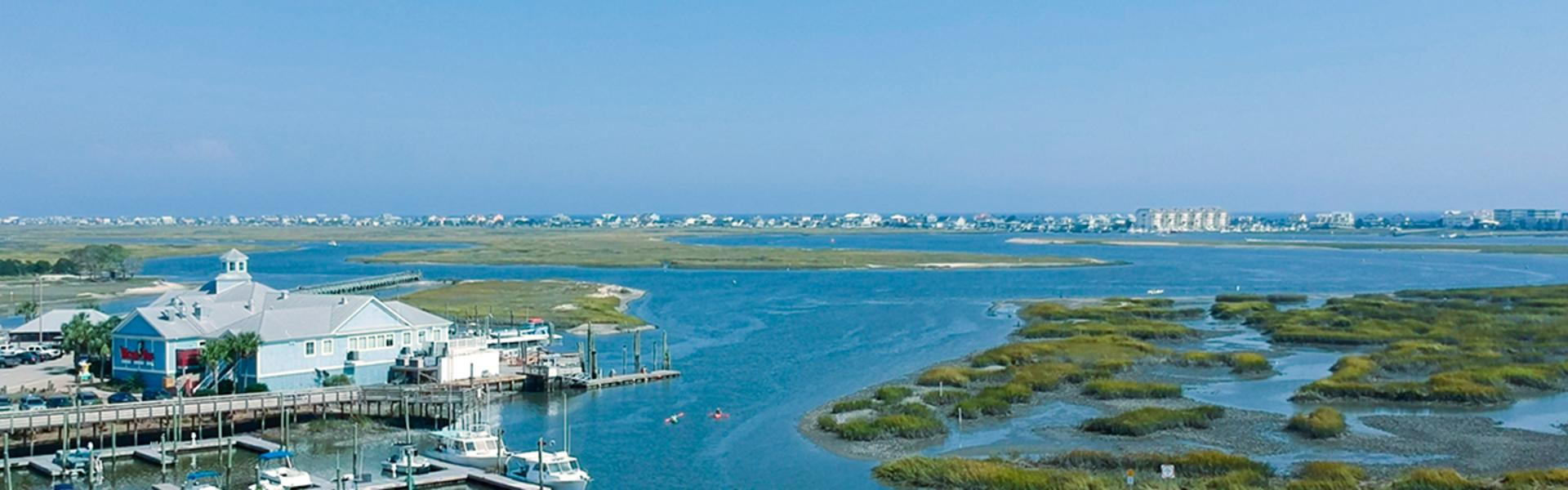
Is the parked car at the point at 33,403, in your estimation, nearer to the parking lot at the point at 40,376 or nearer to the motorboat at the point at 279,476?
the parking lot at the point at 40,376

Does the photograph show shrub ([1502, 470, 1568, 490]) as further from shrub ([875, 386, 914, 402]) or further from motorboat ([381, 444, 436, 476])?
motorboat ([381, 444, 436, 476])

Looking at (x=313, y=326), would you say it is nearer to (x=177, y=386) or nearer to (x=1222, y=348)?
(x=177, y=386)

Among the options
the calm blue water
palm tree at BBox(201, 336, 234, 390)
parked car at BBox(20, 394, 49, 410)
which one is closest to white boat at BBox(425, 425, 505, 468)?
the calm blue water

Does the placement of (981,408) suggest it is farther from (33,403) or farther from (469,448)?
(33,403)

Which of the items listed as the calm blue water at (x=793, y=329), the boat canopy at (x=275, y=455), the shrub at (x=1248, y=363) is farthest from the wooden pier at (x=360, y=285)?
the shrub at (x=1248, y=363)

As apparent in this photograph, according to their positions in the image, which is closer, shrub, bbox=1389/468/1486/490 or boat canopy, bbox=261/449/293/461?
shrub, bbox=1389/468/1486/490

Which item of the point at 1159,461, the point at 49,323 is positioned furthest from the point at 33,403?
the point at 1159,461
